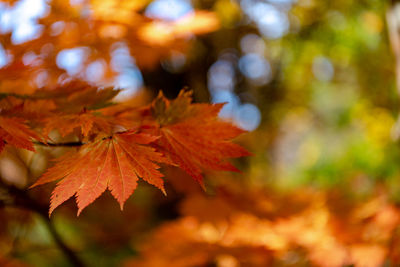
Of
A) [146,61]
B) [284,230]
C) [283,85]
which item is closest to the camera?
[284,230]

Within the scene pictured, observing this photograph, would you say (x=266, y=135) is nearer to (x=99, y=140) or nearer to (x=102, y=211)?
(x=102, y=211)

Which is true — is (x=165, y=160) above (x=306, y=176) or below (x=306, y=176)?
above

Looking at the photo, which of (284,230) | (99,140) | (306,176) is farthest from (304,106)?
(99,140)

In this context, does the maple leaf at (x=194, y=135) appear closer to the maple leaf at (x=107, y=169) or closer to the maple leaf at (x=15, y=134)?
the maple leaf at (x=107, y=169)

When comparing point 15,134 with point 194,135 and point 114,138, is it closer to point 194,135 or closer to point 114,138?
point 114,138

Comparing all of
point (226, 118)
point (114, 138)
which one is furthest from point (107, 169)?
point (226, 118)

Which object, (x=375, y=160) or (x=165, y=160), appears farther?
(x=375, y=160)

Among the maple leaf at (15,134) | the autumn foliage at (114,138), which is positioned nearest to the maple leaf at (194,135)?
the autumn foliage at (114,138)
